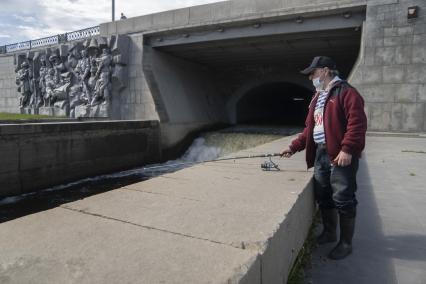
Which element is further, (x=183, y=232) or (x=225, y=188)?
(x=225, y=188)

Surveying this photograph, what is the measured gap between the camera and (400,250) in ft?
9.63

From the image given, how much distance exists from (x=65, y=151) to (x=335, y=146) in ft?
32.9

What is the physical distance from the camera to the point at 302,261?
2729mm

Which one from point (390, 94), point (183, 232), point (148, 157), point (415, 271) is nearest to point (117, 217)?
point (183, 232)

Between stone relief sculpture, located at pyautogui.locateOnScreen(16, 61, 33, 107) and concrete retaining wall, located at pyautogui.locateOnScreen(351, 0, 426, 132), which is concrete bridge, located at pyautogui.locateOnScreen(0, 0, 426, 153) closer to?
concrete retaining wall, located at pyautogui.locateOnScreen(351, 0, 426, 132)

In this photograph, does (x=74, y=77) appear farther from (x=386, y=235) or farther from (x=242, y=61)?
(x=386, y=235)

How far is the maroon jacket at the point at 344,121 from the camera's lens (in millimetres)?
2715

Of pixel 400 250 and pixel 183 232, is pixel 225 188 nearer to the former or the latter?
pixel 183 232

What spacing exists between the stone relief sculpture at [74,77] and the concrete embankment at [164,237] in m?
14.7

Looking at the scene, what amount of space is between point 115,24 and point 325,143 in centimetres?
1624

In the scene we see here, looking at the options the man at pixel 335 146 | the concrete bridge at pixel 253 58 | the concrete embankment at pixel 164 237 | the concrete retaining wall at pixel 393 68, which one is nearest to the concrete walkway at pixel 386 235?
the man at pixel 335 146

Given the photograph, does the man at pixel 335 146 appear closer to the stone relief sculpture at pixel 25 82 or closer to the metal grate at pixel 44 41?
the metal grate at pixel 44 41

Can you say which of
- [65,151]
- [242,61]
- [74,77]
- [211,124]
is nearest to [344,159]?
[65,151]

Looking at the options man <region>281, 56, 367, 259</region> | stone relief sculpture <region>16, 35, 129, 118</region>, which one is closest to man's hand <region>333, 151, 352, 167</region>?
man <region>281, 56, 367, 259</region>
